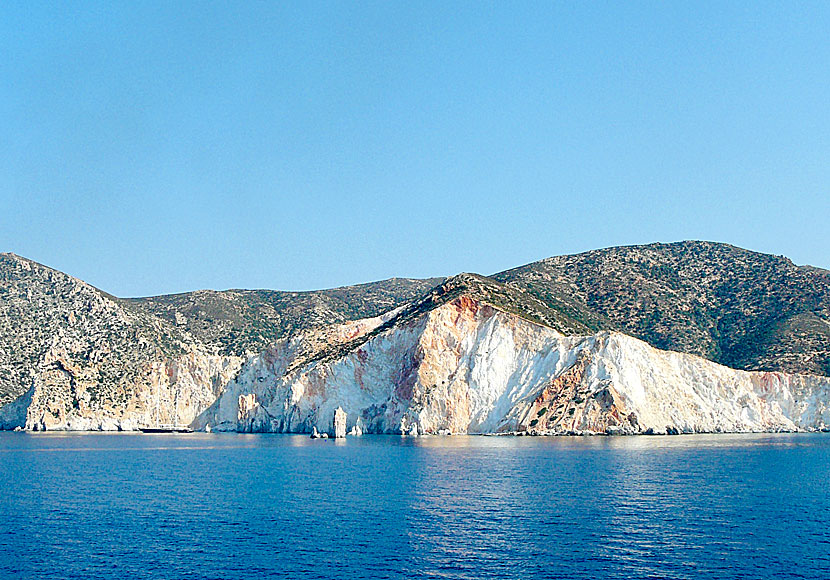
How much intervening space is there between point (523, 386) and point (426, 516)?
80339mm

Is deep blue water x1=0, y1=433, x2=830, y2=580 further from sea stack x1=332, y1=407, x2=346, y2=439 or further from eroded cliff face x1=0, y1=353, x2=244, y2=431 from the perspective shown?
eroded cliff face x1=0, y1=353, x2=244, y2=431

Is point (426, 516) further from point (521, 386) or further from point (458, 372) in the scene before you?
point (458, 372)

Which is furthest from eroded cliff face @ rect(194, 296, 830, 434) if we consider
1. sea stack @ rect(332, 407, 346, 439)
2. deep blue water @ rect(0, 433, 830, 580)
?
deep blue water @ rect(0, 433, 830, 580)

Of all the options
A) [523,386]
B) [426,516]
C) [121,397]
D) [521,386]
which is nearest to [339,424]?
[521,386]

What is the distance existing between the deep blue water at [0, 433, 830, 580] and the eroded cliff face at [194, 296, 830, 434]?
98.8 ft

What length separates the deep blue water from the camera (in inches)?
1694

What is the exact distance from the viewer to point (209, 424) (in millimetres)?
190375

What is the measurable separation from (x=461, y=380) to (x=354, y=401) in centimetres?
2478

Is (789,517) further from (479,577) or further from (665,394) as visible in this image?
(665,394)

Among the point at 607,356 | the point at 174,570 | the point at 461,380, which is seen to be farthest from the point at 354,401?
the point at 174,570

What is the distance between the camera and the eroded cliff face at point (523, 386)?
129m

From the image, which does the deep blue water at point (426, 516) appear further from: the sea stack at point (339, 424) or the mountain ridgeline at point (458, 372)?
the sea stack at point (339, 424)

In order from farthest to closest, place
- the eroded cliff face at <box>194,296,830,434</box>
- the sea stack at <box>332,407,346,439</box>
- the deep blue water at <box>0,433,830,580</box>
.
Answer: the sea stack at <box>332,407,346,439</box> < the eroded cliff face at <box>194,296,830,434</box> < the deep blue water at <box>0,433,830,580</box>

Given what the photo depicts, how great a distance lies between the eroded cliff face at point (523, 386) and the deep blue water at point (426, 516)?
98.8ft
